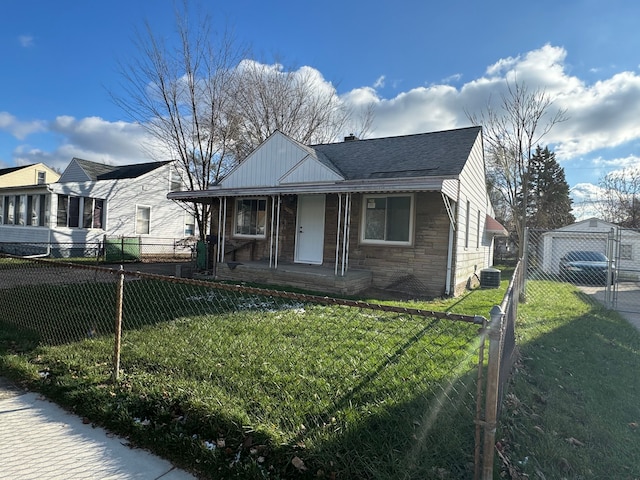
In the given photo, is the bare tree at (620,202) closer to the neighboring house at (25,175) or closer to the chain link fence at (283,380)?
the chain link fence at (283,380)

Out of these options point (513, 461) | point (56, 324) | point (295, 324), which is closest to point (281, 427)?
point (513, 461)

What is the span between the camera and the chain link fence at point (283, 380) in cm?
226

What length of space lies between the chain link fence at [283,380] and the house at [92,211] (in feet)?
38.8

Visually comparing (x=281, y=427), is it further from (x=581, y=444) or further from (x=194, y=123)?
(x=194, y=123)

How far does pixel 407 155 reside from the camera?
10.6m

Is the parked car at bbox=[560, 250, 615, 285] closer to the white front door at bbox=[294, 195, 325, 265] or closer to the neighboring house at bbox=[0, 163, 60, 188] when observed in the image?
the white front door at bbox=[294, 195, 325, 265]

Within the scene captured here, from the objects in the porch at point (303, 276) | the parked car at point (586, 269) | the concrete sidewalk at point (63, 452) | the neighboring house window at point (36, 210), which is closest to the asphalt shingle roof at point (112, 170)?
the neighboring house window at point (36, 210)

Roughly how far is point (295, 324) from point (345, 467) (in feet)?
10.3

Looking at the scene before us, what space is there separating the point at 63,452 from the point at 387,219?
8.26 m

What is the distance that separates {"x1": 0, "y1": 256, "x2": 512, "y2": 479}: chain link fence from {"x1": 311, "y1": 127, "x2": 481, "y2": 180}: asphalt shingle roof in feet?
16.8

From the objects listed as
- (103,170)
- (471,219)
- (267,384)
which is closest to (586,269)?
(471,219)

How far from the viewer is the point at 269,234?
11.5 m

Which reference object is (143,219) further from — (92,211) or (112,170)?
(112,170)

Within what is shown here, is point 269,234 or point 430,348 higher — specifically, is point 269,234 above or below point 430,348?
above
